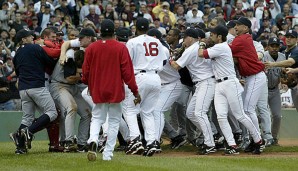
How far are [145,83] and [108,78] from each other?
1570mm

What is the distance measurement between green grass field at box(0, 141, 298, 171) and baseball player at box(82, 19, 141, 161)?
46cm

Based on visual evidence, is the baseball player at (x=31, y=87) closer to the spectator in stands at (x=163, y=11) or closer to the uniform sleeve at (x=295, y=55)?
the uniform sleeve at (x=295, y=55)

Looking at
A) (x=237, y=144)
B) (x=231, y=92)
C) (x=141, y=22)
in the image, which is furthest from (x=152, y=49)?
(x=237, y=144)

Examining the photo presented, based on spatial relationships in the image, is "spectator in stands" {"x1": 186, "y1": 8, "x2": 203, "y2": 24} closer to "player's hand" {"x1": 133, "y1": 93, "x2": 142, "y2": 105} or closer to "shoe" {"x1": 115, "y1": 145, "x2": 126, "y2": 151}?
"shoe" {"x1": 115, "y1": 145, "x2": 126, "y2": 151}

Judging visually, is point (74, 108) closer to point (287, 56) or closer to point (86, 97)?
point (86, 97)

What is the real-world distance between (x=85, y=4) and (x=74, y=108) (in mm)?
12981

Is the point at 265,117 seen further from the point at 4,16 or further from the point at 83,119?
the point at 4,16

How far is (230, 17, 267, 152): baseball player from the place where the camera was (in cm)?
1467

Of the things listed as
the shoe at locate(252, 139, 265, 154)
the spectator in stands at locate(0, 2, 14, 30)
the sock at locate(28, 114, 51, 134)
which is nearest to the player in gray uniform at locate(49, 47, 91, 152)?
the sock at locate(28, 114, 51, 134)

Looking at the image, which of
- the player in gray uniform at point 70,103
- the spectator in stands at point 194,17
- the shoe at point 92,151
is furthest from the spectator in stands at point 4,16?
the shoe at point 92,151

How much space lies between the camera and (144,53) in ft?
46.3

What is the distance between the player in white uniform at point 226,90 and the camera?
14.2 m

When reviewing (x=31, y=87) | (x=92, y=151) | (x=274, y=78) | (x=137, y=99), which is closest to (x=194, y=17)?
(x=274, y=78)

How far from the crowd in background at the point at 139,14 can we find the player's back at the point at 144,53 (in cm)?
948
